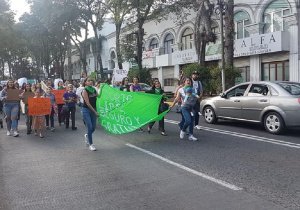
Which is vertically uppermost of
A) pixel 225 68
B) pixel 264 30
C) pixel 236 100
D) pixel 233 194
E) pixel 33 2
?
pixel 33 2

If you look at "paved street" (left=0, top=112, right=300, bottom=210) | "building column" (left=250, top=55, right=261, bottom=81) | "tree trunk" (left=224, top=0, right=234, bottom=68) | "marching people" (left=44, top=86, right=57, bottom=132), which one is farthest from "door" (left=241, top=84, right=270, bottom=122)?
Result: "building column" (left=250, top=55, right=261, bottom=81)

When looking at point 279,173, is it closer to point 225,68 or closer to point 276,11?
point 225,68

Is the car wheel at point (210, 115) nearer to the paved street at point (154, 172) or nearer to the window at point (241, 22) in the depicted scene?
the paved street at point (154, 172)

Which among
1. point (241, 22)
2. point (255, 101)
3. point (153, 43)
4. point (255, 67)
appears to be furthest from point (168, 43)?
point (255, 101)

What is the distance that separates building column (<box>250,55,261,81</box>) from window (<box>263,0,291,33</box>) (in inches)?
78.5

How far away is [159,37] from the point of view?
41.0 m

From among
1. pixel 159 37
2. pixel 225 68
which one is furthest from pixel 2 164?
pixel 159 37

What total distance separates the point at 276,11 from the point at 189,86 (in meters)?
18.4

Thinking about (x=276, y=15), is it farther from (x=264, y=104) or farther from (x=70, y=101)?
(x=70, y=101)

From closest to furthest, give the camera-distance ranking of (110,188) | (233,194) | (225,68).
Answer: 1. (233,194)
2. (110,188)
3. (225,68)

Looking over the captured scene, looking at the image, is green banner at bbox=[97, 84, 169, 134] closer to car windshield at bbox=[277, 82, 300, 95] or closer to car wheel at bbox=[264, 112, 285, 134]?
car wheel at bbox=[264, 112, 285, 134]

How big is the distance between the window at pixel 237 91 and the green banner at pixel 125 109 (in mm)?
2970

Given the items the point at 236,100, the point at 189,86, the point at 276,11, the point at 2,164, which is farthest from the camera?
the point at 276,11

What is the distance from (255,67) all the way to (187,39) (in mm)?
10538
